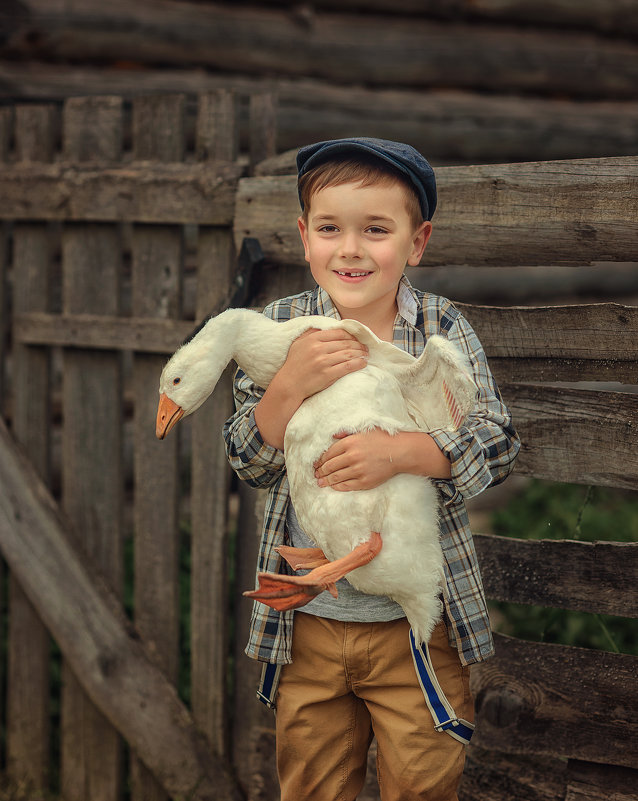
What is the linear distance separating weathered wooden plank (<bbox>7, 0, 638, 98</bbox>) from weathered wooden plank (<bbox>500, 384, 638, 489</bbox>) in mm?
3215

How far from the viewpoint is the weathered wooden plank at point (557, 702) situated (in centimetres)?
212

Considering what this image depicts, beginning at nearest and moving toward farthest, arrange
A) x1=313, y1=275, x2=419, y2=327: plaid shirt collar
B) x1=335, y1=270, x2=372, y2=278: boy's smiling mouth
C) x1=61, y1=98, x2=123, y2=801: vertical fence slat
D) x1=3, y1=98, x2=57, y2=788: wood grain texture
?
x1=335, y1=270, x2=372, y2=278: boy's smiling mouth, x1=313, y1=275, x2=419, y2=327: plaid shirt collar, x1=61, y1=98, x2=123, y2=801: vertical fence slat, x1=3, y1=98, x2=57, y2=788: wood grain texture

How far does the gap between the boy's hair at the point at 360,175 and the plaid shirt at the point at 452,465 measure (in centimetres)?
22

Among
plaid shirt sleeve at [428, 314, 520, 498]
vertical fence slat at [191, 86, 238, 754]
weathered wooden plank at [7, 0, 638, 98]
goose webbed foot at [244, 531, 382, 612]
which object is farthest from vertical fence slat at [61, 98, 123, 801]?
weathered wooden plank at [7, 0, 638, 98]

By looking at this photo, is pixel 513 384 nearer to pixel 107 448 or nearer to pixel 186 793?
pixel 107 448

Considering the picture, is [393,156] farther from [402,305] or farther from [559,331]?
[559,331]

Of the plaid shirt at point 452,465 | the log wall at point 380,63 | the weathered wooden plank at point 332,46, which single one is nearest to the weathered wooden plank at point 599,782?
the plaid shirt at point 452,465

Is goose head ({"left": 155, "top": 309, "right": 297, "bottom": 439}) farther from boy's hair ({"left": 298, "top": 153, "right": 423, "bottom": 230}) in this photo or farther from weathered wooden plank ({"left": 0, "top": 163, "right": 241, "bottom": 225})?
weathered wooden plank ({"left": 0, "top": 163, "right": 241, "bottom": 225})

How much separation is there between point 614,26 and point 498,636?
4181mm

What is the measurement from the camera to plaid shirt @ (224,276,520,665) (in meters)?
1.59

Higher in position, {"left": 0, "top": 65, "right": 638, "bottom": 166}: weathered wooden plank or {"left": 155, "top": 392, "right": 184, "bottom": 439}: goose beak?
{"left": 0, "top": 65, "right": 638, "bottom": 166}: weathered wooden plank

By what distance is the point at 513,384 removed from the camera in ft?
6.95

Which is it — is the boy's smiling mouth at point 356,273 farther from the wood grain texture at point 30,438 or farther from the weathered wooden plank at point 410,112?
the weathered wooden plank at point 410,112

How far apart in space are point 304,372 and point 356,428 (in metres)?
0.16
